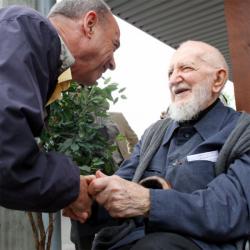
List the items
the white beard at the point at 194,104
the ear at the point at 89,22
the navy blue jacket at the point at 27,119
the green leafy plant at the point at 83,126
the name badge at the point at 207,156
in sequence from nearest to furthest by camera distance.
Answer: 1. the navy blue jacket at the point at 27,119
2. the ear at the point at 89,22
3. the name badge at the point at 207,156
4. the white beard at the point at 194,104
5. the green leafy plant at the point at 83,126

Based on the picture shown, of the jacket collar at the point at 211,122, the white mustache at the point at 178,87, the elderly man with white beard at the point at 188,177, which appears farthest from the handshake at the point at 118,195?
the white mustache at the point at 178,87

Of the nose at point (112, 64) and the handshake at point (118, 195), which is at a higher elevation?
the nose at point (112, 64)

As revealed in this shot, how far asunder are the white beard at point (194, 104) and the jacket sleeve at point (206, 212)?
0.61 m

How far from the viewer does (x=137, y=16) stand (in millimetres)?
5082

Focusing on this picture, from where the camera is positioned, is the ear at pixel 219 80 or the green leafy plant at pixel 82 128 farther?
the green leafy plant at pixel 82 128

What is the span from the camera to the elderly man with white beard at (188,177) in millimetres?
1612

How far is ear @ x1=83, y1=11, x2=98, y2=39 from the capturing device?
69.1 inches

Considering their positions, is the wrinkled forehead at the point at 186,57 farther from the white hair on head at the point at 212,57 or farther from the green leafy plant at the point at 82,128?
the green leafy plant at the point at 82,128

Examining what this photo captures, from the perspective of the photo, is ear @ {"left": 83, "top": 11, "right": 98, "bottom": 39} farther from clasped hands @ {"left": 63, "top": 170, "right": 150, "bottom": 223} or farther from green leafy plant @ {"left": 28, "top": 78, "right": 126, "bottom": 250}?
green leafy plant @ {"left": 28, "top": 78, "right": 126, "bottom": 250}

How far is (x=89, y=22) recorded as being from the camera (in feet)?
5.83

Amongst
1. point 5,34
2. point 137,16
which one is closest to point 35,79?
point 5,34

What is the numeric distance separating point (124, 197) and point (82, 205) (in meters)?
0.24

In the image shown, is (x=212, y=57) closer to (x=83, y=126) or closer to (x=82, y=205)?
(x=82, y=205)

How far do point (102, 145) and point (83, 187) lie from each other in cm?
167
